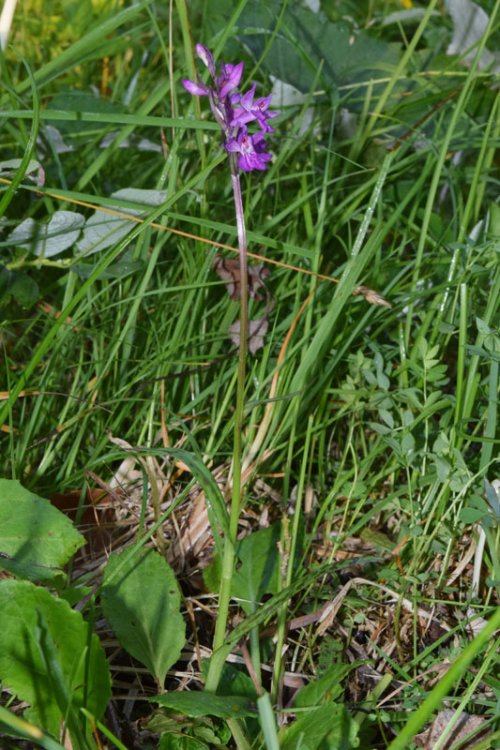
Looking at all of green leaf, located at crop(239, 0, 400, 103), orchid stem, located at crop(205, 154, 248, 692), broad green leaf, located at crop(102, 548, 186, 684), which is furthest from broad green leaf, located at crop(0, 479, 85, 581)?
green leaf, located at crop(239, 0, 400, 103)

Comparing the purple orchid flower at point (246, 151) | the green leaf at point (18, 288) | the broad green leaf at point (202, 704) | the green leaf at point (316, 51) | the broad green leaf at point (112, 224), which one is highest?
the green leaf at point (316, 51)

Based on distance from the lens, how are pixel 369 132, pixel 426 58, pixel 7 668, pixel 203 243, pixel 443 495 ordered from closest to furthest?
1. pixel 7 668
2. pixel 443 495
3. pixel 203 243
4. pixel 369 132
5. pixel 426 58

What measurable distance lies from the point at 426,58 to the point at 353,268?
1104mm

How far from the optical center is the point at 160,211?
1176mm

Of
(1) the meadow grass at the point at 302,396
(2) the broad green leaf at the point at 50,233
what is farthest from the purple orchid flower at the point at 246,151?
(2) the broad green leaf at the point at 50,233

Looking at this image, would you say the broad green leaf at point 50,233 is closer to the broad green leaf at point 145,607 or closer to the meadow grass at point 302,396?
the meadow grass at point 302,396

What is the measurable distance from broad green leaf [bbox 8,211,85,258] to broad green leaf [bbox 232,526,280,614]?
620 mm

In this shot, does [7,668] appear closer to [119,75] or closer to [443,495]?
[443,495]

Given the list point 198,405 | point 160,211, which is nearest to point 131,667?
point 198,405

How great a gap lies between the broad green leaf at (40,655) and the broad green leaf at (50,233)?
68 cm

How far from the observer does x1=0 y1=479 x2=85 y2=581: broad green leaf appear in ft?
3.62

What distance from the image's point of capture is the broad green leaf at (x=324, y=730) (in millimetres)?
980

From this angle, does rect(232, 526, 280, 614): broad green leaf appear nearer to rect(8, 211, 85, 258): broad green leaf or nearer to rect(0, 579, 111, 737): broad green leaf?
rect(0, 579, 111, 737): broad green leaf

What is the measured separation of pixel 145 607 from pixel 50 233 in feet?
2.29
